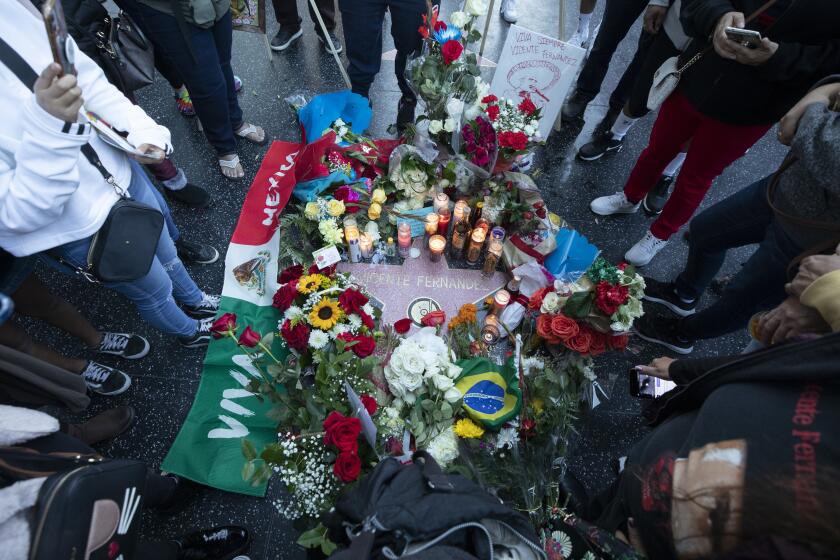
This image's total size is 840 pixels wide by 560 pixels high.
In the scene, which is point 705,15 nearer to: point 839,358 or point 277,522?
point 839,358

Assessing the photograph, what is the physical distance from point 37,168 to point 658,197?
3.07 meters

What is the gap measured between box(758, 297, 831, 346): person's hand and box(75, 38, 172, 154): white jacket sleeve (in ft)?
6.84

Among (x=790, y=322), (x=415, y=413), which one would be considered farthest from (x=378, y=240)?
(x=790, y=322)

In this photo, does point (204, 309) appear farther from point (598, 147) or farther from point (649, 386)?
point (598, 147)

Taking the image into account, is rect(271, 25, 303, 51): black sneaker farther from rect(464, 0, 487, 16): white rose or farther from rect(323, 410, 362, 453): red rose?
rect(323, 410, 362, 453): red rose

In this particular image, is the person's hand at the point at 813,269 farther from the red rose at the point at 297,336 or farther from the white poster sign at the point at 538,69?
the white poster sign at the point at 538,69

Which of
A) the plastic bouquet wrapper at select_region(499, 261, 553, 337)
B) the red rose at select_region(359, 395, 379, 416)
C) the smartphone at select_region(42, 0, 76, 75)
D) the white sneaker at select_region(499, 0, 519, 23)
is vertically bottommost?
the plastic bouquet wrapper at select_region(499, 261, 553, 337)

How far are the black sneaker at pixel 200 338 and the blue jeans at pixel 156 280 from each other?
0.23 ft

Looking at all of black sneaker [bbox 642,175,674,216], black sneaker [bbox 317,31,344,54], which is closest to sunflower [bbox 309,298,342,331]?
black sneaker [bbox 642,175,674,216]

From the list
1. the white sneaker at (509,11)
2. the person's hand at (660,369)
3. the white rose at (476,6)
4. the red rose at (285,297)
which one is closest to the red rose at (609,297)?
the person's hand at (660,369)

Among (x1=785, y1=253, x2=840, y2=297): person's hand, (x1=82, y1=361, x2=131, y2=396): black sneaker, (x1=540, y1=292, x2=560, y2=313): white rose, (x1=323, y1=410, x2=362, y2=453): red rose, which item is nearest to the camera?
(x1=785, y1=253, x2=840, y2=297): person's hand

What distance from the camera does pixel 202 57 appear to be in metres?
2.06

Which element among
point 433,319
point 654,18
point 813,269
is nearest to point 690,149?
point 654,18

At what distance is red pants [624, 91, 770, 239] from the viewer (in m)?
1.86
